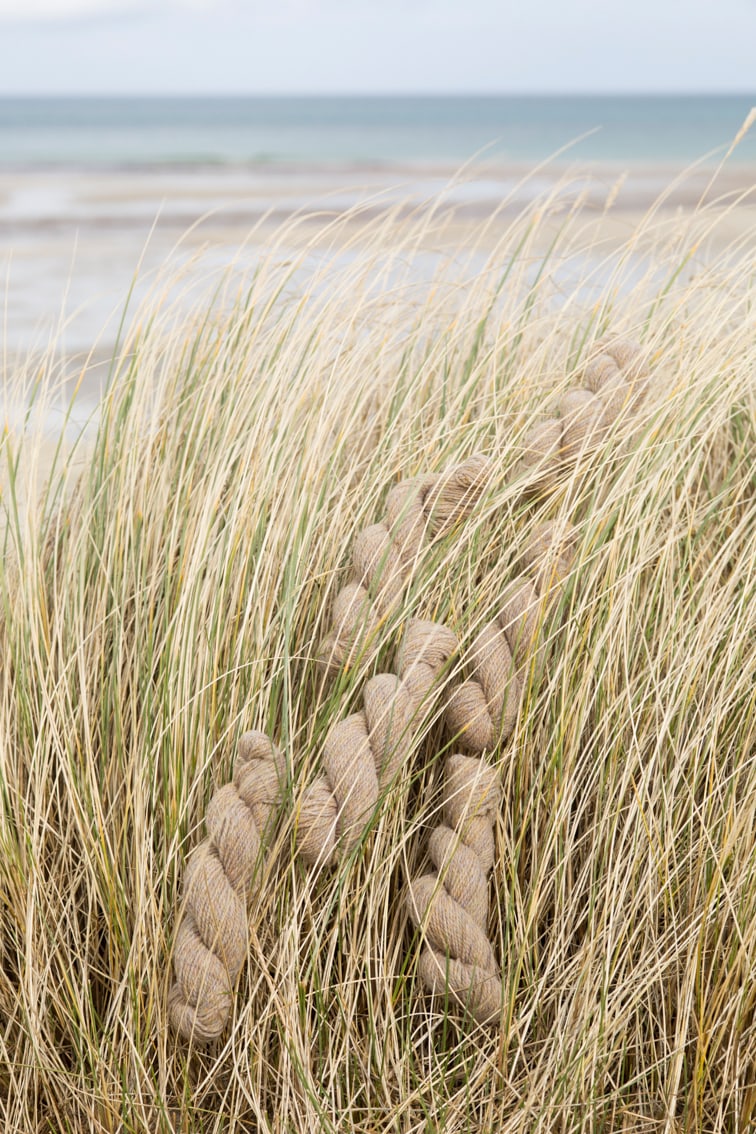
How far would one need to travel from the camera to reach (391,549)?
158 centimetres

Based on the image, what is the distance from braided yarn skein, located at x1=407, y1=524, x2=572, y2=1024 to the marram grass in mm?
41

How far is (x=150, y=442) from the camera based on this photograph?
191 cm

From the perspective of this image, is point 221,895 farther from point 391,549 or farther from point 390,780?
point 391,549

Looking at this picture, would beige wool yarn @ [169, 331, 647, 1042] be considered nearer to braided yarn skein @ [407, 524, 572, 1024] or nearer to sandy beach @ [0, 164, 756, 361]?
braided yarn skein @ [407, 524, 572, 1024]

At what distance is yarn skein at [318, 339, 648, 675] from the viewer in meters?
1.55

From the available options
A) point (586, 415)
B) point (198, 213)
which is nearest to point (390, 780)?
point (586, 415)

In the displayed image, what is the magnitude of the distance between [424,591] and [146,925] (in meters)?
0.62

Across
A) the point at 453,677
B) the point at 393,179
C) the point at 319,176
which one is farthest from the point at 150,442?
the point at 319,176

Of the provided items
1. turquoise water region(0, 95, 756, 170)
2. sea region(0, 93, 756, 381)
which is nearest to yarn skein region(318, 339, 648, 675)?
sea region(0, 93, 756, 381)

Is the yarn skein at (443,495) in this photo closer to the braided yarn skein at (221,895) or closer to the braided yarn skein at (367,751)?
the braided yarn skein at (367,751)

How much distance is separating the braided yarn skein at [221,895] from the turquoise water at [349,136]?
51.0ft

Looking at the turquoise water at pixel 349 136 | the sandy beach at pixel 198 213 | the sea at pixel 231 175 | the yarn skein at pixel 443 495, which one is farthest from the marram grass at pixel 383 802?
the turquoise water at pixel 349 136

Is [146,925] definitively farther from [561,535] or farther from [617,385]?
[617,385]

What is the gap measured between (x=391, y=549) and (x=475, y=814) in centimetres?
40
